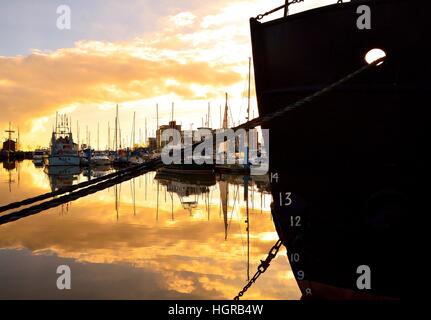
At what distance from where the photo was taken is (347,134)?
18.9 feet

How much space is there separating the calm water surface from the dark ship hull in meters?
2.44

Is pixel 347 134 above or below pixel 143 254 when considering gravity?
above

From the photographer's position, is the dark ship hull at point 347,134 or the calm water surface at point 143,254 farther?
the calm water surface at point 143,254

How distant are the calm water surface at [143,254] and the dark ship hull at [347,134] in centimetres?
244

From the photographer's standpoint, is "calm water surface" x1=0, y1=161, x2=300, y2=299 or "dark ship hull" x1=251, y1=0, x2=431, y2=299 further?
"calm water surface" x1=0, y1=161, x2=300, y2=299

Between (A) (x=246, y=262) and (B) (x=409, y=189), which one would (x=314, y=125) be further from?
(A) (x=246, y=262)

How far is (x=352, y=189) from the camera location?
582 cm

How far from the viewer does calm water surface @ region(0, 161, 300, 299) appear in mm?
8375

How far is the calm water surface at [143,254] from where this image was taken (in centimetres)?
838

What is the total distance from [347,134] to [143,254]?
721 cm

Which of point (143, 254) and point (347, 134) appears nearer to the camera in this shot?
point (347, 134)

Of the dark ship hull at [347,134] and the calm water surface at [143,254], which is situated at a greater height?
the dark ship hull at [347,134]

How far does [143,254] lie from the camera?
1120cm
